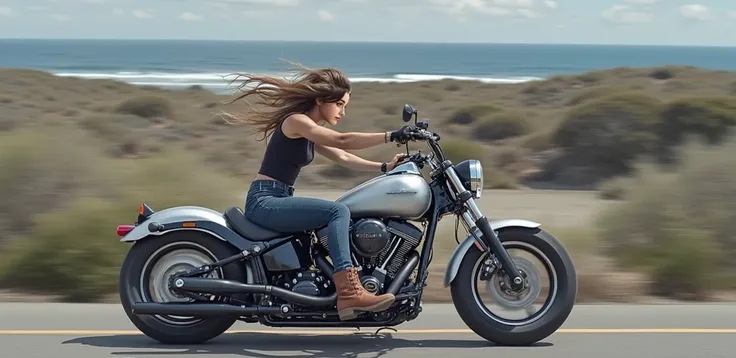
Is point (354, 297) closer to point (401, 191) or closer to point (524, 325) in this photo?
point (401, 191)

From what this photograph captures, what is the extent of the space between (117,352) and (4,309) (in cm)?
176

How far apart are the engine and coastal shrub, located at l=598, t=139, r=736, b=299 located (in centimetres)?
350

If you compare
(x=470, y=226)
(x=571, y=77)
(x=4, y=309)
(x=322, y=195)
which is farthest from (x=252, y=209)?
(x=571, y=77)

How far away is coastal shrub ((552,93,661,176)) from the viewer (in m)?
23.8

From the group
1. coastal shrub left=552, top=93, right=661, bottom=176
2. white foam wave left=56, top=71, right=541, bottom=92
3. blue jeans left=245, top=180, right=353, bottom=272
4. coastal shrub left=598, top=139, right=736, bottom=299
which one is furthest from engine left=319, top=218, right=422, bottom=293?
white foam wave left=56, top=71, right=541, bottom=92

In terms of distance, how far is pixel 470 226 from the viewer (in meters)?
6.54

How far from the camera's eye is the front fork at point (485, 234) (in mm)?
6457

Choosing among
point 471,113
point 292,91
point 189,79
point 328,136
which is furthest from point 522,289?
point 189,79

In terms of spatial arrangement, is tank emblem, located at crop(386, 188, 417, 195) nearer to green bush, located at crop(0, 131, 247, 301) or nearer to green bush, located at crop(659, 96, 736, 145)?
green bush, located at crop(0, 131, 247, 301)

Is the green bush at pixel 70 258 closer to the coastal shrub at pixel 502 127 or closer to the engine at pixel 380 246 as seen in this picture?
the engine at pixel 380 246

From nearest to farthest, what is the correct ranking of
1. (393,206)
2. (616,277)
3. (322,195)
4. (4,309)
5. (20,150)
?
(393,206) → (4,309) → (616,277) → (20,150) → (322,195)

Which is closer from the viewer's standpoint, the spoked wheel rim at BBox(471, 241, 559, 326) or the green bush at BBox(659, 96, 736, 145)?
the spoked wheel rim at BBox(471, 241, 559, 326)

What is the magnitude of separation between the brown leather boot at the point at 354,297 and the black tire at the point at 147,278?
704mm

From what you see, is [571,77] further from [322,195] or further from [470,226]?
[470,226]
